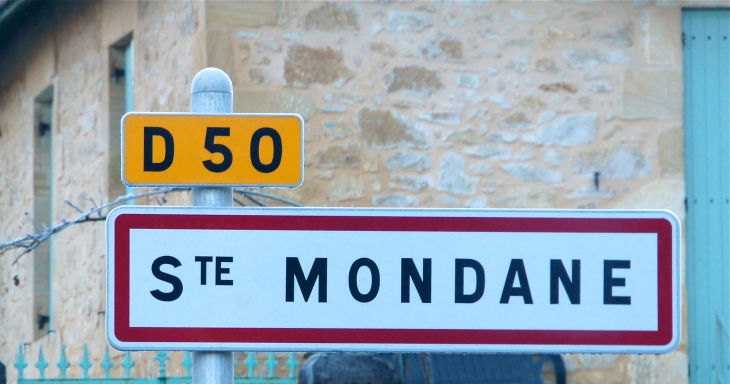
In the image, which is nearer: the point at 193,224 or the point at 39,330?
the point at 193,224

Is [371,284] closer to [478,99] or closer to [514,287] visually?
[514,287]

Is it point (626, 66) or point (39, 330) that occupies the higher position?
point (626, 66)

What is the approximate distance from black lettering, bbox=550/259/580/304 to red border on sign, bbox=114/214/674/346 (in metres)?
0.06

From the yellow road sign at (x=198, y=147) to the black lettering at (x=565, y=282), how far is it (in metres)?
0.57

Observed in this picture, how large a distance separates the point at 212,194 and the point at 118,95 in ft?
19.8

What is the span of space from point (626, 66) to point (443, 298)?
4.83 metres

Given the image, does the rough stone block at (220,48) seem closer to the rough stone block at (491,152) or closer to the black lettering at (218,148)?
the rough stone block at (491,152)

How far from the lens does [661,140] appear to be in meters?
6.66

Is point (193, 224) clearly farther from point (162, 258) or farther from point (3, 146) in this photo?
point (3, 146)

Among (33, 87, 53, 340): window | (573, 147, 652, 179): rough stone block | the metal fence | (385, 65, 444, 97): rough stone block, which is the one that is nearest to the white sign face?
the metal fence

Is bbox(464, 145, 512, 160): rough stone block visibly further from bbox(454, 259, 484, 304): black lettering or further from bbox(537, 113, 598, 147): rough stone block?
bbox(454, 259, 484, 304): black lettering

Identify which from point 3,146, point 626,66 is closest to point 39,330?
point 3,146

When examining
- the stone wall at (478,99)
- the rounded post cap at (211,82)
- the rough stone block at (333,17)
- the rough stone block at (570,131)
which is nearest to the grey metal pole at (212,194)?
the rounded post cap at (211,82)

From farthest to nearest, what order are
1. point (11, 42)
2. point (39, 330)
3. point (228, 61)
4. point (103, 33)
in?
point (11, 42)
point (39, 330)
point (103, 33)
point (228, 61)
